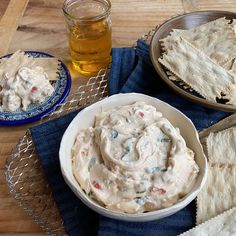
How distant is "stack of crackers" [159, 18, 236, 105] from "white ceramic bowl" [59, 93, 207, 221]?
11 cm

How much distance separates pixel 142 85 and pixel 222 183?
0.35 metres

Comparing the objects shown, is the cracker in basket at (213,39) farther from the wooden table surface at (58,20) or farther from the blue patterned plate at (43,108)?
the blue patterned plate at (43,108)

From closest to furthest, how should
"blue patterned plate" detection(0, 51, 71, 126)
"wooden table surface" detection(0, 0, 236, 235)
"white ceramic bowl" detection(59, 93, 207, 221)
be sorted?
"white ceramic bowl" detection(59, 93, 207, 221)
"blue patterned plate" detection(0, 51, 71, 126)
"wooden table surface" detection(0, 0, 236, 235)

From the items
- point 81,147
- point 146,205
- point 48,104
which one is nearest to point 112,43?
point 48,104

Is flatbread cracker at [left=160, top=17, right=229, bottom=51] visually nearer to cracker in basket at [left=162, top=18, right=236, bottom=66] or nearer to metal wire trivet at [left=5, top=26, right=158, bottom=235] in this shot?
cracker in basket at [left=162, top=18, right=236, bottom=66]

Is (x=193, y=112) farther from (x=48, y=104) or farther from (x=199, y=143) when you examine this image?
(x=48, y=104)

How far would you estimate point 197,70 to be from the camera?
3.14ft

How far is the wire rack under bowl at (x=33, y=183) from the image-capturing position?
2.52ft

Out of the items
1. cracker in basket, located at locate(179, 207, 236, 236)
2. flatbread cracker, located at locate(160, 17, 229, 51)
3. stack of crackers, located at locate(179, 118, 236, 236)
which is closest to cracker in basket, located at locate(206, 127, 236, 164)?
stack of crackers, located at locate(179, 118, 236, 236)

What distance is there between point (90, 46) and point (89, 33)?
0.11ft

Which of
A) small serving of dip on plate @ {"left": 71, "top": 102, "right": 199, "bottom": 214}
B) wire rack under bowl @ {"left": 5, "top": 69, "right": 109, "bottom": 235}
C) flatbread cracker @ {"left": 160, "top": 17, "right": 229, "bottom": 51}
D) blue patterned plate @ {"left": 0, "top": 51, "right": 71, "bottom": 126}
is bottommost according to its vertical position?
wire rack under bowl @ {"left": 5, "top": 69, "right": 109, "bottom": 235}

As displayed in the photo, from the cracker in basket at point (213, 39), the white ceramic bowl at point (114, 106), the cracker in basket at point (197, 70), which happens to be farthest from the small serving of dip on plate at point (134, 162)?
the cracker in basket at point (213, 39)

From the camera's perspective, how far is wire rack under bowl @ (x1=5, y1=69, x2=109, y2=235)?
2.52 ft

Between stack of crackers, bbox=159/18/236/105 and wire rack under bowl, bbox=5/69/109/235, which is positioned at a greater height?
stack of crackers, bbox=159/18/236/105
